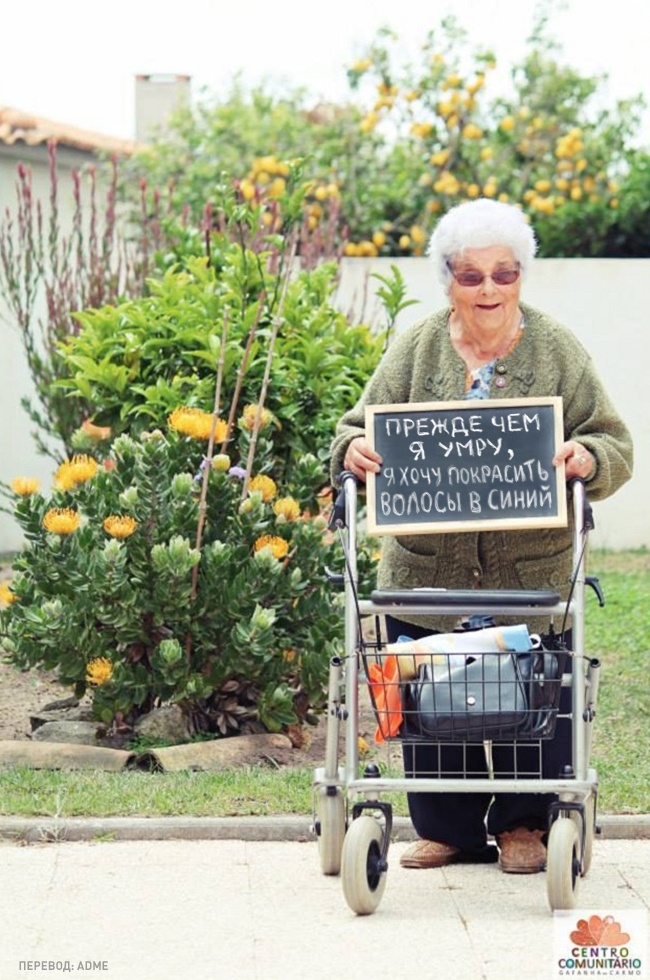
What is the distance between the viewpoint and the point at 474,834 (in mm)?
5375

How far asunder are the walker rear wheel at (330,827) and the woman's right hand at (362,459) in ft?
2.92

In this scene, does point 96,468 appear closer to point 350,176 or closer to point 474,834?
point 474,834

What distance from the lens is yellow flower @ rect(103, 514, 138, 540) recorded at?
21.3 ft

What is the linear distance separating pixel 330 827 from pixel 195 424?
2062mm

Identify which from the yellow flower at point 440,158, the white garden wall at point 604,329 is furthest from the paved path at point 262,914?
the yellow flower at point 440,158

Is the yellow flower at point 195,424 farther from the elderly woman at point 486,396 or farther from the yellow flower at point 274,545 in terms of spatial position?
the elderly woman at point 486,396

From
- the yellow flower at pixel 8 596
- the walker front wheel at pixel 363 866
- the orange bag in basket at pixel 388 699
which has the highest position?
the orange bag in basket at pixel 388 699

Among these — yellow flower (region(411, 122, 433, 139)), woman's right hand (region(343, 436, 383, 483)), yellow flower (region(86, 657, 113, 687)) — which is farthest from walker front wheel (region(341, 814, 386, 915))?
yellow flower (region(411, 122, 433, 139))

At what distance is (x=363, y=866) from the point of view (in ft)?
15.4

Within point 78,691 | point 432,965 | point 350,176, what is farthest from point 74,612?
point 350,176

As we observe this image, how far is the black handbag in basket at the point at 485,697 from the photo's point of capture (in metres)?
4.75

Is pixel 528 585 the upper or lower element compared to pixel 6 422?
upper

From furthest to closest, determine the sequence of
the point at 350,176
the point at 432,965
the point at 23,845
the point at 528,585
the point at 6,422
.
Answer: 1. the point at 350,176
2. the point at 6,422
3. the point at 23,845
4. the point at 528,585
5. the point at 432,965

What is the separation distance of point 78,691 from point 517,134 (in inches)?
431
